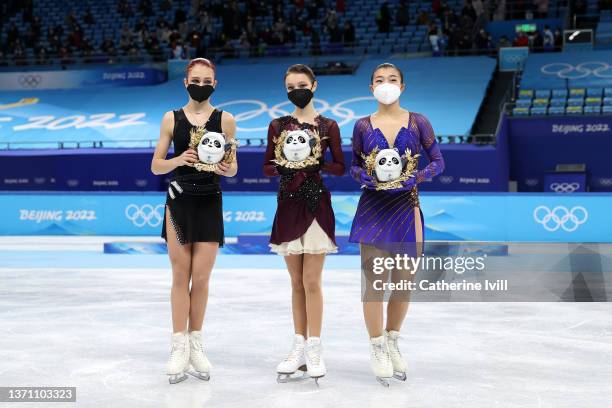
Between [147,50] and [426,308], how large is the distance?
2322 cm

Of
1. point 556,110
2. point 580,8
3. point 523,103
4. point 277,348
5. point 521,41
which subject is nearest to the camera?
point 277,348

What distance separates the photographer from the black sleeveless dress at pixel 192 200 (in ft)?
18.1

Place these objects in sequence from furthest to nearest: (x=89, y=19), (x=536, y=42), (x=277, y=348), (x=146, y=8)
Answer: (x=89, y=19) < (x=146, y=8) < (x=536, y=42) < (x=277, y=348)

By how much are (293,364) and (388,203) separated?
49.4 inches

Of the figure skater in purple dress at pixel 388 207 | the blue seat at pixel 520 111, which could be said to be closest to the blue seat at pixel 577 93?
the blue seat at pixel 520 111

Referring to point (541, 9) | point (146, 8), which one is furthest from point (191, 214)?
point (146, 8)

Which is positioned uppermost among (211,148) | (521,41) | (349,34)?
(211,148)

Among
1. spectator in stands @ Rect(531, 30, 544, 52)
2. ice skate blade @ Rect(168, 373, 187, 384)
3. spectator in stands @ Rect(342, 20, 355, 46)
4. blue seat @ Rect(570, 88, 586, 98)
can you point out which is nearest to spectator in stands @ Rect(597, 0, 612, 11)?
spectator in stands @ Rect(531, 30, 544, 52)

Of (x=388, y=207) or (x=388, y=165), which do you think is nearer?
(x=388, y=165)

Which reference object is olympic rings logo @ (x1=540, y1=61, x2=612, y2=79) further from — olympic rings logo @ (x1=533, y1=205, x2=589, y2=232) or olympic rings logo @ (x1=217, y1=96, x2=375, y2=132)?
olympic rings logo @ (x1=533, y1=205, x2=589, y2=232)

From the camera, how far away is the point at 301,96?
5625 millimetres

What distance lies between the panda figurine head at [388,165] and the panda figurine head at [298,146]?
47cm

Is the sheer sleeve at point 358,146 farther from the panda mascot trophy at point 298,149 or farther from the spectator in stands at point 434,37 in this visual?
the spectator in stands at point 434,37

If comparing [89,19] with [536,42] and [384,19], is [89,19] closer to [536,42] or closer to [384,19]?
[384,19]
